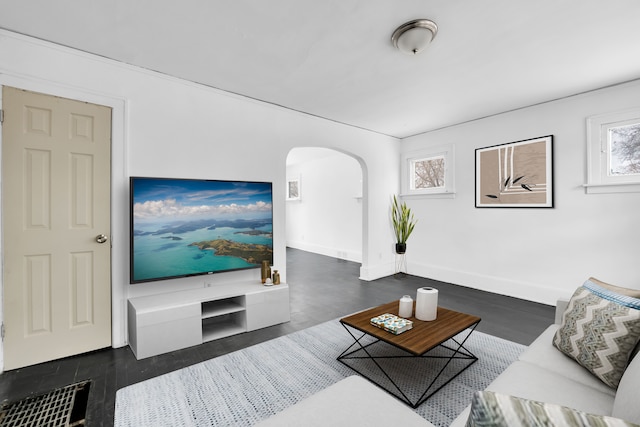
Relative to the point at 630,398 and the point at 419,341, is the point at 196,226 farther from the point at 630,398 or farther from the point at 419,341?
the point at 630,398

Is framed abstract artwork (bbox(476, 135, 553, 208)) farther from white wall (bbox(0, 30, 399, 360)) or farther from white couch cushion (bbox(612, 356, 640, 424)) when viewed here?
white couch cushion (bbox(612, 356, 640, 424))

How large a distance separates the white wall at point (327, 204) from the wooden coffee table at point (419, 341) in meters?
4.19

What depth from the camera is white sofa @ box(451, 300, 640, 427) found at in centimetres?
110

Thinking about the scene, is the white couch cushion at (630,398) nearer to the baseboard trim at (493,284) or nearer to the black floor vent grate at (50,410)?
the black floor vent grate at (50,410)

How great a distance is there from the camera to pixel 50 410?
1.84m

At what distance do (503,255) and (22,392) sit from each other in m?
5.28

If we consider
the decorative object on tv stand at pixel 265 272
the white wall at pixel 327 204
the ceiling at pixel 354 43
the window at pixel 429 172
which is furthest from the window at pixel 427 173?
the decorative object on tv stand at pixel 265 272

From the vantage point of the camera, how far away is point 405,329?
2115 millimetres

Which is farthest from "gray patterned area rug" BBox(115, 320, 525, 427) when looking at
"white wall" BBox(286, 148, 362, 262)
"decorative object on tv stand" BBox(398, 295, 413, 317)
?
"white wall" BBox(286, 148, 362, 262)

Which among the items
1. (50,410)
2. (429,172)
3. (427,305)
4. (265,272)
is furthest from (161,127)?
(429,172)

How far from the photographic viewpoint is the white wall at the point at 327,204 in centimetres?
686

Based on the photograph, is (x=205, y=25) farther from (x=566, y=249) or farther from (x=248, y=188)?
(x=566, y=249)

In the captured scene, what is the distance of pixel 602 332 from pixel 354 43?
253 cm

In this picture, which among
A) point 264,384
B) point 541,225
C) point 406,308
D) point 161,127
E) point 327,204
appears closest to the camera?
point 264,384
